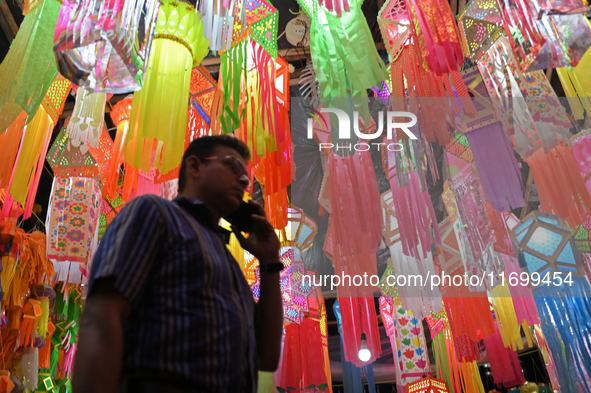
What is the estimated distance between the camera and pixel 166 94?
6.21 ft

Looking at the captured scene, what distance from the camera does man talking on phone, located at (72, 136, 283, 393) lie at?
0.60 meters

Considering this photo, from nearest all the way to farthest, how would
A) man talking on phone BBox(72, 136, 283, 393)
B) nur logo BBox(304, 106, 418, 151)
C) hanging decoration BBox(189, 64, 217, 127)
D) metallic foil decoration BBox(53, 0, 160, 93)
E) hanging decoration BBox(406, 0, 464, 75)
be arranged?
man talking on phone BBox(72, 136, 283, 393)
metallic foil decoration BBox(53, 0, 160, 93)
hanging decoration BBox(406, 0, 464, 75)
nur logo BBox(304, 106, 418, 151)
hanging decoration BBox(189, 64, 217, 127)

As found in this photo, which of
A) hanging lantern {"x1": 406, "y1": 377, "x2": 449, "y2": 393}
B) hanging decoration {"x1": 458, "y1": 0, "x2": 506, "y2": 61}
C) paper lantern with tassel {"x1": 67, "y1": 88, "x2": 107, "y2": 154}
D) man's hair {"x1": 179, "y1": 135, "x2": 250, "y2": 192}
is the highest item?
hanging decoration {"x1": 458, "y1": 0, "x2": 506, "y2": 61}

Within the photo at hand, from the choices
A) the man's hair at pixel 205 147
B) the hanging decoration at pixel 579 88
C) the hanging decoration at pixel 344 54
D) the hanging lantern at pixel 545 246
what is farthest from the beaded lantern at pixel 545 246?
the man's hair at pixel 205 147

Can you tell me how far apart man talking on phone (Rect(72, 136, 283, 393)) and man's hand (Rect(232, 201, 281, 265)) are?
16cm

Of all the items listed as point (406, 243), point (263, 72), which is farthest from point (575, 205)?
point (263, 72)

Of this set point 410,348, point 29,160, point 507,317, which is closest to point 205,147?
point 29,160

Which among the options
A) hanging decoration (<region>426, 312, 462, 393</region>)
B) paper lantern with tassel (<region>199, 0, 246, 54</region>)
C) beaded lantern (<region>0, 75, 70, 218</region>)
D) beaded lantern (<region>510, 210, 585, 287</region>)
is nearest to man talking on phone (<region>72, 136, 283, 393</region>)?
paper lantern with tassel (<region>199, 0, 246, 54</region>)

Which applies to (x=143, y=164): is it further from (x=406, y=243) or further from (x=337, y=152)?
(x=406, y=243)

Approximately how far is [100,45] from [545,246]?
3614 mm

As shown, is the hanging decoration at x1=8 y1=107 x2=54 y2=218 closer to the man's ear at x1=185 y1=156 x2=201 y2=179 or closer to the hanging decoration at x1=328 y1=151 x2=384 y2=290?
the man's ear at x1=185 y1=156 x2=201 y2=179

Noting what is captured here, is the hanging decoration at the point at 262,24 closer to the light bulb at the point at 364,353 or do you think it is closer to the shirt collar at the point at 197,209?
the shirt collar at the point at 197,209

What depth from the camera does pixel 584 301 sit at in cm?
298

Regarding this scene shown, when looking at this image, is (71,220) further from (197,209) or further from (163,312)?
(163,312)
